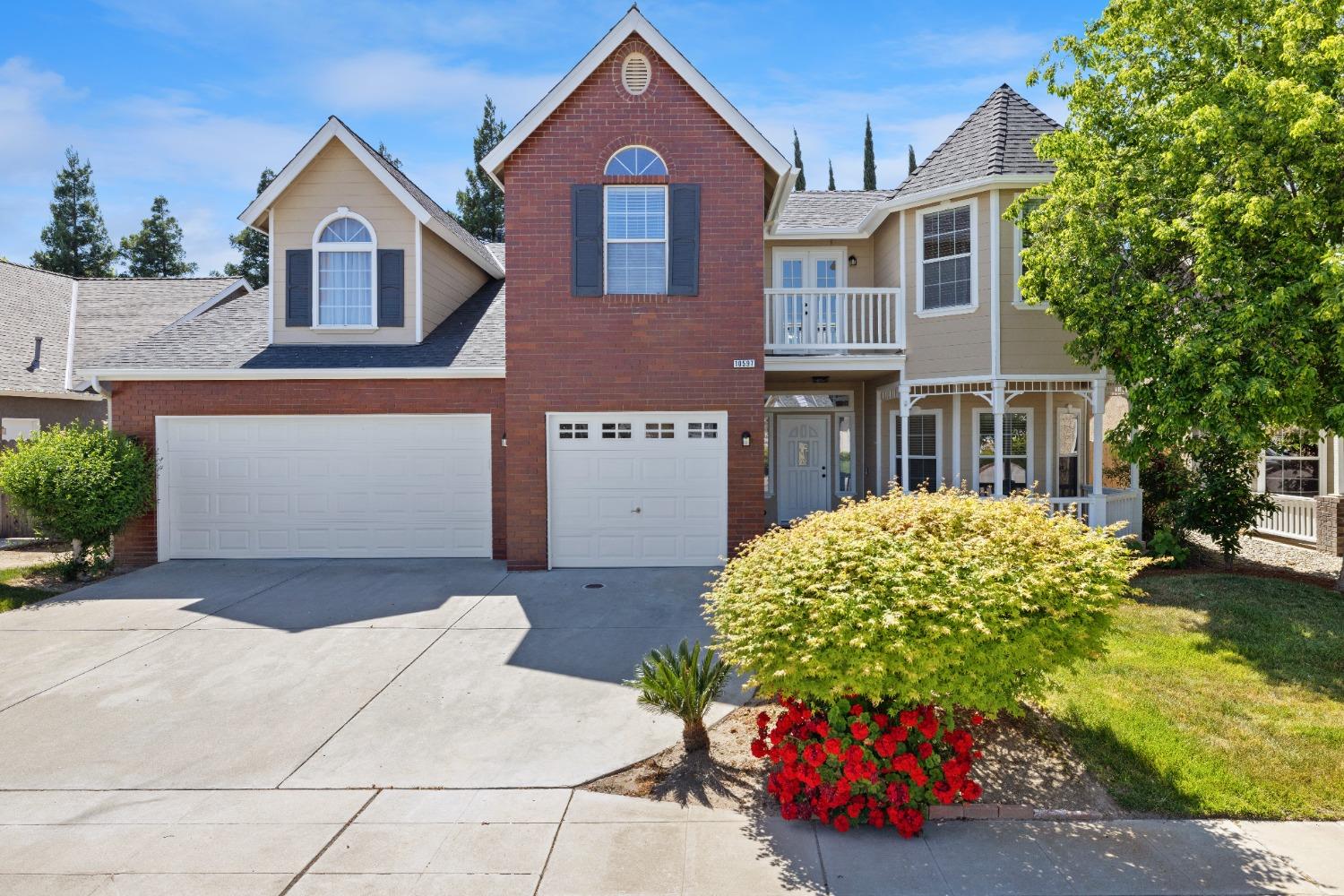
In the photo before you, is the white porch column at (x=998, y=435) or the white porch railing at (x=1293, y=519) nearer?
the white porch column at (x=998, y=435)

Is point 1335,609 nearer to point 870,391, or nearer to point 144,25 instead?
point 870,391

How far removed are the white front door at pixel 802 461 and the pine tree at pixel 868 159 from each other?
27.2m

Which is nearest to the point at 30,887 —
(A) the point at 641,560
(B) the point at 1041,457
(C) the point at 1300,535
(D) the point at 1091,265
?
(A) the point at 641,560

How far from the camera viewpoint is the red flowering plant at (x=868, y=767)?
4.18 m

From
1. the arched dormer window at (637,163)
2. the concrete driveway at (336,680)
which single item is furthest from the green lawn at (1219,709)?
the arched dormer window at (637,163)

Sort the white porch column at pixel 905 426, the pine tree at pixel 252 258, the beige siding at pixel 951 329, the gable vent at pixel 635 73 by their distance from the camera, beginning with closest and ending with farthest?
the gable vent at pixel 635 73 → the beige siding at pixel 951 329 → the white porch column at pixel 905 426 → the pine tree at pixel 252 258

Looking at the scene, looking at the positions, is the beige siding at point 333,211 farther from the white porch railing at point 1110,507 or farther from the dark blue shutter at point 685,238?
the white porch railing at point 1110,507

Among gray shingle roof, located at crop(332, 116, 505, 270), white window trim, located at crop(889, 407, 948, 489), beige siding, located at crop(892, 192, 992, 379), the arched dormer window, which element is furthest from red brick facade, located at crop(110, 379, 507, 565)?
white window trim, located at crop(889, 407, 948, 489)

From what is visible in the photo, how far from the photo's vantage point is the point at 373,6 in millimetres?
9906

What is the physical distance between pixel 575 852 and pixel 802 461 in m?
12.4

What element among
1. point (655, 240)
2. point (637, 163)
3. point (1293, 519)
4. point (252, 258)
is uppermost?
point (252, 258)

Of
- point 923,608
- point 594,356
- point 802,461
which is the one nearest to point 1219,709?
point 923,608

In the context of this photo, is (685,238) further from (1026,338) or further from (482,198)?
(482,198)

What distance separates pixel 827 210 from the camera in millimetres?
15055
